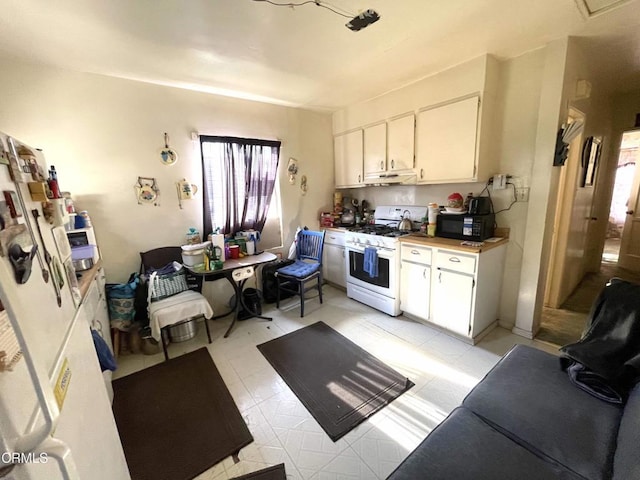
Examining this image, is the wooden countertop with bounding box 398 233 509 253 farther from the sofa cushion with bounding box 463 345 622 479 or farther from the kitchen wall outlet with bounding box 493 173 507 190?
the sofa cushion with bounding box 463 345 622 479

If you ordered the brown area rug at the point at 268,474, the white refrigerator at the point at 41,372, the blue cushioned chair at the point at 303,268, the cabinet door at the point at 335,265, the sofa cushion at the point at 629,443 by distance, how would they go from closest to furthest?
the white refrigerator at the point at 41,372, the sofa cushion at the point at 629,443, the brown area rug at the point at 268,474, the blue cushioned chair at the point at 303,268, the cabinet door at the point at 335,265

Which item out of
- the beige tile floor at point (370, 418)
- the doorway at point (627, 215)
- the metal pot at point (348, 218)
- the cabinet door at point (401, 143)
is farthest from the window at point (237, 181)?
the doorway at point (627, 215)

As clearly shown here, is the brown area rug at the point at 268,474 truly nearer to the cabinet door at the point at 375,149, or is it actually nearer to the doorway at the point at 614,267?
the doorway at the point at 614,267

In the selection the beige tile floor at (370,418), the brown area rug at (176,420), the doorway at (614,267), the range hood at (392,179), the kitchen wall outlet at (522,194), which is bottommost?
the brown area rug at (176,420)

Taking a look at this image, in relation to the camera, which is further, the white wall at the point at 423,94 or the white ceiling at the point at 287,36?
the white wall at the point at 423,94

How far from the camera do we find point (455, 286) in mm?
2377

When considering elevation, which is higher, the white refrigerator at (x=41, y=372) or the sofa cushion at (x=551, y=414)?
the white refrigerator at (x=41, y=372)

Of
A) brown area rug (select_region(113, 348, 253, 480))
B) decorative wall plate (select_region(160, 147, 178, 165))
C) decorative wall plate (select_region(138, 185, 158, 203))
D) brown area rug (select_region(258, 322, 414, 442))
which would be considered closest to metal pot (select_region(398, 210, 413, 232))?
brown area rug (select_region(258, 322, 414, 442))

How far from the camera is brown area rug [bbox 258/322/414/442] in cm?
176

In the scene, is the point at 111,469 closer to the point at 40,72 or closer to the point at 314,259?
the point at 314,259

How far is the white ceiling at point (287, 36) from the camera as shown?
4.99 ft

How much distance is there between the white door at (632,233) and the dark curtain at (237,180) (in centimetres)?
521

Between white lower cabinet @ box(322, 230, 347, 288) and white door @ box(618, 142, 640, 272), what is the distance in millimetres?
4356

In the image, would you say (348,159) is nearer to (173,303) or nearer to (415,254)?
(415,254)
